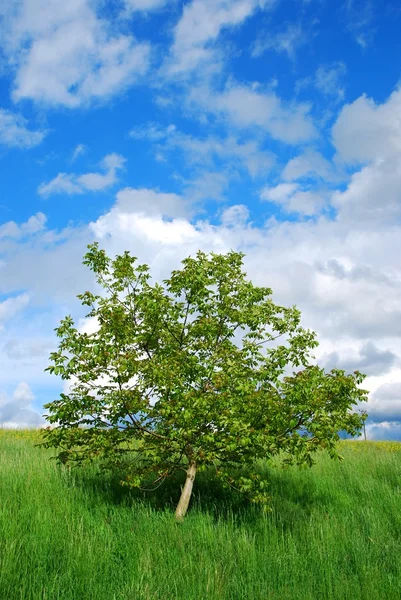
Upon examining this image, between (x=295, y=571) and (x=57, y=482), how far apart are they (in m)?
5.76

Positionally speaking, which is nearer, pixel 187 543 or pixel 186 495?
pixel 187 543

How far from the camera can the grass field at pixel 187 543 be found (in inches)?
300

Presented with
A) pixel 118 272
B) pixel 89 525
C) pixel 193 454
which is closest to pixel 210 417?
pixel 193 454

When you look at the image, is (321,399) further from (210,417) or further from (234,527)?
(234,527)

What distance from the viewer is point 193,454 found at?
10.5 metres

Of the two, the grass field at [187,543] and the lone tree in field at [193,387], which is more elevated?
the lone tree in field at [193,387]

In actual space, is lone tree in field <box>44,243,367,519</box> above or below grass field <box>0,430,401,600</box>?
above

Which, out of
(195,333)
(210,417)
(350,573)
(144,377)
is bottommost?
(350,573)

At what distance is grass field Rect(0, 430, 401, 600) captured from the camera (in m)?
7.61

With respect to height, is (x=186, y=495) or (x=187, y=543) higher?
(x=186, y=495)

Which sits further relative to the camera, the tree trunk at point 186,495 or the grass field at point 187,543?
the tree trunk at point 186,495

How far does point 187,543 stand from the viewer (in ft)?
30.2

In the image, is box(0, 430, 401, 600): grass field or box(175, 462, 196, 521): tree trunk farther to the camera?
box(175, 462, 196, 521): tree trunk

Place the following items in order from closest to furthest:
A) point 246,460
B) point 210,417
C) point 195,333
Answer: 1. point 210,417
2. point 246,460
3. point 195,333
